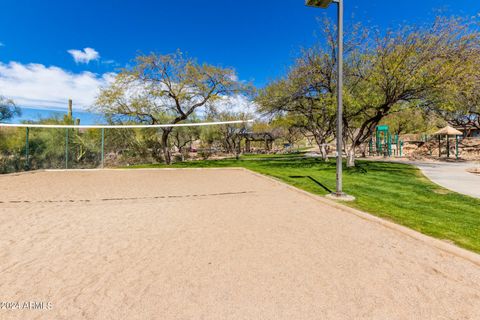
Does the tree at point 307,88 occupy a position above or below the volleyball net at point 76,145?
above

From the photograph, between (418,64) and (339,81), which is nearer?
(339,81)

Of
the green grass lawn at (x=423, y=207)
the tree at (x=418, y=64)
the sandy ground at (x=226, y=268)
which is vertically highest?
the tree at (x=418, y=64)

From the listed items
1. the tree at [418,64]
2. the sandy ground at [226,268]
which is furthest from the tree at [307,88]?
the sandy ground at [226,268]

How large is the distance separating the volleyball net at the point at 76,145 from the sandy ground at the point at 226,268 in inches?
309

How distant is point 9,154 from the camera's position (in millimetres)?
14250

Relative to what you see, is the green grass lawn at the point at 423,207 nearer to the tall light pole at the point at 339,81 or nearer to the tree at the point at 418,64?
the tall light pole at the point at 339,81

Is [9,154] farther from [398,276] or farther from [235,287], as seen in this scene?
[398,276]

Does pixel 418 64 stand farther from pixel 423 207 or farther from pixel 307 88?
pixel 423 207

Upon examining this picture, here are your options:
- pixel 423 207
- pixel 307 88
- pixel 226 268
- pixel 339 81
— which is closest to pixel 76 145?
pixel 307 88

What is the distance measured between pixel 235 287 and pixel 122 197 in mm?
5867

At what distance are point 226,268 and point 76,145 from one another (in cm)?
2218

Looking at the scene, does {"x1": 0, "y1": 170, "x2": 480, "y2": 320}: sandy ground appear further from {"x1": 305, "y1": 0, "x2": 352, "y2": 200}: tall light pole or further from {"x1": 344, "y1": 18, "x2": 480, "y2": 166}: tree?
{"x1": 344, "y1": 18, "x2": 480, "y2": 166}: tree

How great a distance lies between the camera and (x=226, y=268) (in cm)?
271

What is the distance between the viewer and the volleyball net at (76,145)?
47.1 feet
